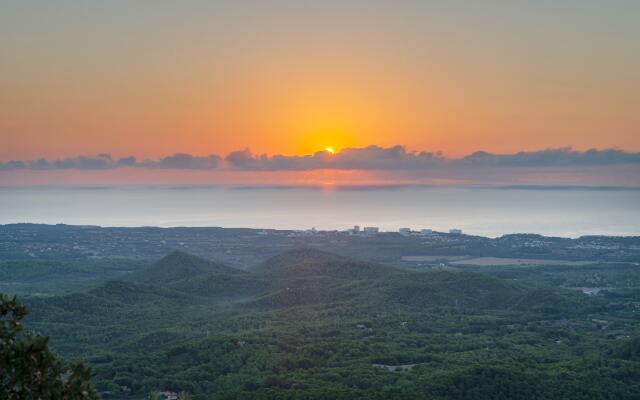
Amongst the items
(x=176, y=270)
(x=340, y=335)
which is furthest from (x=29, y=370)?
(x=176, y=270)

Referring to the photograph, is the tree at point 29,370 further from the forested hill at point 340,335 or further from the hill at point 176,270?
the hill at point 176,270

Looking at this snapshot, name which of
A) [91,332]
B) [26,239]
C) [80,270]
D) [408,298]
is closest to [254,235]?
[26,239]

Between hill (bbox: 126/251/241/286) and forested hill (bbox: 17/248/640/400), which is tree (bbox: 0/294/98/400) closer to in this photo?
forested hill (bbox: 17/248/640/400)

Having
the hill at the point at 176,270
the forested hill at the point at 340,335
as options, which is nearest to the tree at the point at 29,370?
the forested hill at the point at 340,335

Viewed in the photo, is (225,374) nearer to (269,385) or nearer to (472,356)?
(269,385)

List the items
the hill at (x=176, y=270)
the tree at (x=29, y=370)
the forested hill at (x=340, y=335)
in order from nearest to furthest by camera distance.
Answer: the tree at (x=29, y=370), the forested hill at (x=340, y=335), the hill at (x=176, y=270)

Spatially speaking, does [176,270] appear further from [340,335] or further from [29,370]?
[29,370]
